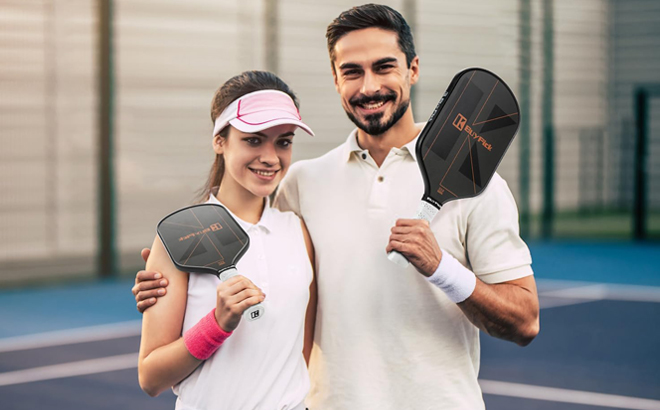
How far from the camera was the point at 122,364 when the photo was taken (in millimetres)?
6934

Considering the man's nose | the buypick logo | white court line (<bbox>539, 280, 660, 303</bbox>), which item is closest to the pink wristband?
the man's nose

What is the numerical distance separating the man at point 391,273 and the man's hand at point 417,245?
0.18m

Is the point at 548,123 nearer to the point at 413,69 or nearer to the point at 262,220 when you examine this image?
the point at 413,69

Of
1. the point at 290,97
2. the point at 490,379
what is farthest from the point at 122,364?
the point at 290,97

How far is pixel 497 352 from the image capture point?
7.29m

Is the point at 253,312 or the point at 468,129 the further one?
the point at 468,129

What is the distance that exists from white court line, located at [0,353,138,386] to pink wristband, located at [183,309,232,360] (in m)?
4.34

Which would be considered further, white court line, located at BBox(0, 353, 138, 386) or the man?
white court line, located at BBox(0, 353, 138, 386)

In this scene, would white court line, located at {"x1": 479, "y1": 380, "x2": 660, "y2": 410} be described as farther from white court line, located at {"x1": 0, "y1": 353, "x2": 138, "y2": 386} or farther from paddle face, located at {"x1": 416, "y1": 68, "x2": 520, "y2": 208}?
paddle face, located at {"x1": 416, "y1": 68, "x2": 520, "y2": 208}

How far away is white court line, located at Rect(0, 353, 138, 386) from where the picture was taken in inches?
257

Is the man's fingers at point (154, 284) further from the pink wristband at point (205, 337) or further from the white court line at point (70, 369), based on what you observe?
the white court line at point (70, 369)

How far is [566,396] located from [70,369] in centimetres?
340

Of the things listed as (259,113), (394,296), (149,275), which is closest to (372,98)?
(259,113)

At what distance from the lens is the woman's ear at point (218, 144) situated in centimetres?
278
